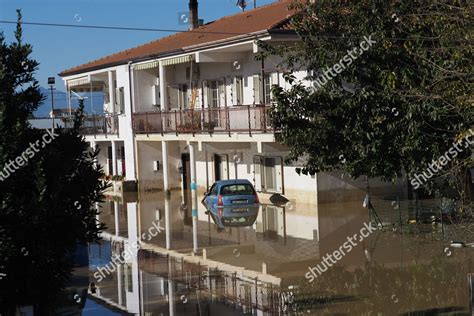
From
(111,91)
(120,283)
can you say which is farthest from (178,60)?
(120,283)

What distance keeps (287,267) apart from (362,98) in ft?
15.3

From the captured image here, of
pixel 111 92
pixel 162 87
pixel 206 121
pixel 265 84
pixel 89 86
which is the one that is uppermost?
pixel 89 86

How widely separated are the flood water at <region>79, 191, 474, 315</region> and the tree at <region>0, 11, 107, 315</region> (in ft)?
18.7

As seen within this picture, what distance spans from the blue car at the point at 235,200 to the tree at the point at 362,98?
8369 mm

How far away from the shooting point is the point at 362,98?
1817 cm

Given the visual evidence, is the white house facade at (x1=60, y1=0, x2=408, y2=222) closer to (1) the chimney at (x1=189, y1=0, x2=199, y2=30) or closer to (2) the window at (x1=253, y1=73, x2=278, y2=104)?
(2) the window at (x1=253, y1=73, x2=278, y2=104)

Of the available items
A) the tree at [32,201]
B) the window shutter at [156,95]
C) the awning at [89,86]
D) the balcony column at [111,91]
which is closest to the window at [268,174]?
the window shutter at [156,95]

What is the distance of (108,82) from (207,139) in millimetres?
15879

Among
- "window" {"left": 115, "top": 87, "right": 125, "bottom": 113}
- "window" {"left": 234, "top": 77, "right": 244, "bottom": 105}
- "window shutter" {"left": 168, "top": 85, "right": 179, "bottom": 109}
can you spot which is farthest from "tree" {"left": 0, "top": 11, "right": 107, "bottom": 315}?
"window" {"left": 115, "top": 87, "right": 125, "bottom": 113}

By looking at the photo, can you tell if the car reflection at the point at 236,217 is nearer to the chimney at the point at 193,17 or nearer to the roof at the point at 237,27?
the roof at the point at 237,27

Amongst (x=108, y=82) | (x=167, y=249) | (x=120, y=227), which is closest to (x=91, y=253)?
(x=167, y=249)

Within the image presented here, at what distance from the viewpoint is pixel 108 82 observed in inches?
1777

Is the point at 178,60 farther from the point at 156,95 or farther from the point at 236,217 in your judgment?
the point at 236,217

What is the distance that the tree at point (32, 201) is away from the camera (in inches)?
290
